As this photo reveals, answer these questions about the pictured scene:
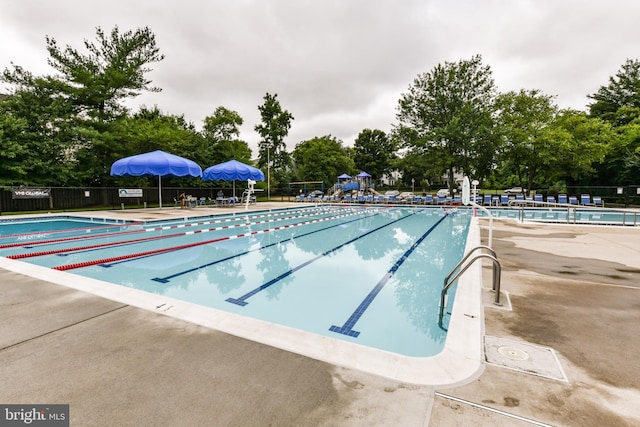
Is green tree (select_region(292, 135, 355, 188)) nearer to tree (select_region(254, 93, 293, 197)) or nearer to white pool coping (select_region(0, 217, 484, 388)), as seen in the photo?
tree (select_region(254, 93, 293, 197))

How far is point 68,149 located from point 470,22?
22018 millimetres

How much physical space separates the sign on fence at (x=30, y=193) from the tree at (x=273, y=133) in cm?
1917

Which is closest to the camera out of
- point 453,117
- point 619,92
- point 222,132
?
point 453,117

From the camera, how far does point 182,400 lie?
1750 mm

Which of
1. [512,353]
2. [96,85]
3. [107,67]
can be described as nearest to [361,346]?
[512,353]

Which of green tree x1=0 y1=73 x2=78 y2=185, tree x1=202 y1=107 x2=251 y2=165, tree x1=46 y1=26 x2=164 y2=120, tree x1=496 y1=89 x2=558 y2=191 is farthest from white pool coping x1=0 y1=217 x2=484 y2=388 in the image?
tree x1=496 y1=89 x2=558 y2=191

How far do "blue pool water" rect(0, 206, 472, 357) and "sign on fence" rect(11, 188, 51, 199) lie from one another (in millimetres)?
6471

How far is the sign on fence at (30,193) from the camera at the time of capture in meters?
13.5

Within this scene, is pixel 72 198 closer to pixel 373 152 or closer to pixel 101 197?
pixel 101 197

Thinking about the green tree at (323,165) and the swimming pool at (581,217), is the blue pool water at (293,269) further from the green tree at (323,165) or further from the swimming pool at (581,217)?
the green tree at (323,165)

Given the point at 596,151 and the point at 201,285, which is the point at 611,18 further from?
the point at 201,285

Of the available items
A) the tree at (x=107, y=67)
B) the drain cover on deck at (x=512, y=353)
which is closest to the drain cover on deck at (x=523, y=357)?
the drain cover on deck at (x=512, y=353)

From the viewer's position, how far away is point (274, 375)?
200 centimetres

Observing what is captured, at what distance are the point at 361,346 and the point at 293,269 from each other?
334cm
